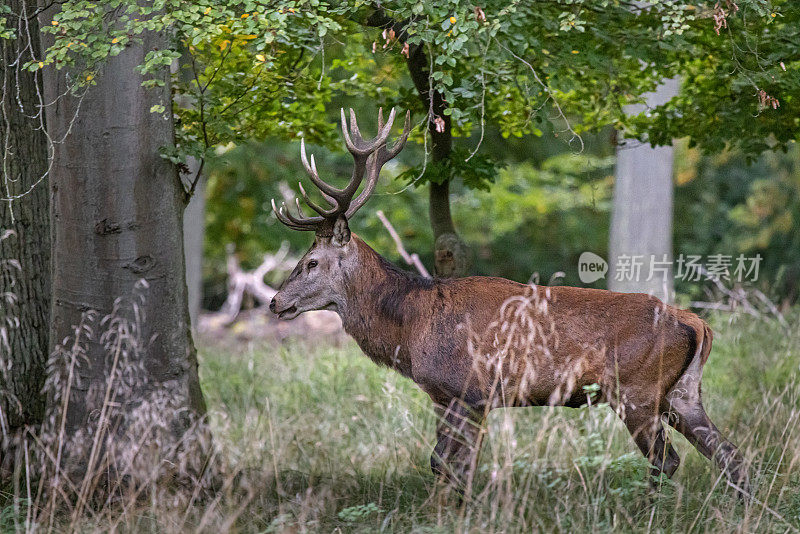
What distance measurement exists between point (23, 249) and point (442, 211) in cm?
291

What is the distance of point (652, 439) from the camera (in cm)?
542

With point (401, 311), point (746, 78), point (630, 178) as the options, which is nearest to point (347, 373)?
point (401, 311)

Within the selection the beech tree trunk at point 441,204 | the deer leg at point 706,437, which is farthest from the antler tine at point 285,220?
the deer leg at point 706,437

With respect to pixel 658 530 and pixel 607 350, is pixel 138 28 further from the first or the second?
pixel 658 530

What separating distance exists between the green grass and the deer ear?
40.9 inches

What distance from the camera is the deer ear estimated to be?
6.16 metres

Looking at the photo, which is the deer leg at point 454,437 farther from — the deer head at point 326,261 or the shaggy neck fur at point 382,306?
the deer head at point 326,261

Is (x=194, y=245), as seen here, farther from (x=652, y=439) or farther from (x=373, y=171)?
(x=652, y=439)

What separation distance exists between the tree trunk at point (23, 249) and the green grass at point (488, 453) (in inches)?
51.7

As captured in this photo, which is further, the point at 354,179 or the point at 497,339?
the point at 354,179

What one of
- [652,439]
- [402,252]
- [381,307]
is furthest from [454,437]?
[402,252]

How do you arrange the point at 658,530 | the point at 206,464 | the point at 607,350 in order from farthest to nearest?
the point at 206,464 < the point at 607,350 < the point at 658,530

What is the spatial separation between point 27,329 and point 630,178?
8.78m

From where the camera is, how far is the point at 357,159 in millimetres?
6043
